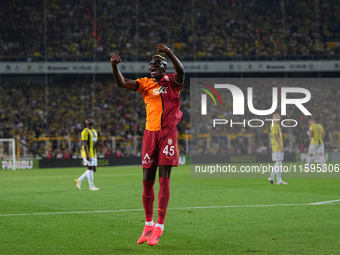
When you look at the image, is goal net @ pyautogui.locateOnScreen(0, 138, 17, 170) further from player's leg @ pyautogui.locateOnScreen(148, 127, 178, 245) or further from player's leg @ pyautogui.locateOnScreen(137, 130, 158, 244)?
player's leg @ pyautogui.locateOnScreen(148, 127, 178, 245)

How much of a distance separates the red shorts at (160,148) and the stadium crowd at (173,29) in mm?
40007

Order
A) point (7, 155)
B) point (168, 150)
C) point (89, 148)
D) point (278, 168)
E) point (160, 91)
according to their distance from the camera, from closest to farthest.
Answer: point (168, 150) → point (160, 91) → point (89, 148) → point (278, 168) → point (7, 155)

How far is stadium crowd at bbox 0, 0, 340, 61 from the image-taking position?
49.8 metres

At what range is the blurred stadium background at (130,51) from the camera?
47156mm

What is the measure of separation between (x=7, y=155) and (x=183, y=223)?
27.1 meters

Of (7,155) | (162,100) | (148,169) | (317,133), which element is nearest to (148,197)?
(148,169)

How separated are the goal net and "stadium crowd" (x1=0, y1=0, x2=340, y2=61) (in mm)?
13418

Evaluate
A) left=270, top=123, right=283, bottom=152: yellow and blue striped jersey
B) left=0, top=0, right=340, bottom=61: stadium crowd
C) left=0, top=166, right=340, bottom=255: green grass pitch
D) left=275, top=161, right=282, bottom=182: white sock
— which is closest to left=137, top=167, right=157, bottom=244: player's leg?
left=0, top=166, right=340, bottom=255: green grass pitch

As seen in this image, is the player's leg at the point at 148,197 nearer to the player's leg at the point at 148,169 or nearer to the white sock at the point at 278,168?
the player's leg at the point at 148,169

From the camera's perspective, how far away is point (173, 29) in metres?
53.4

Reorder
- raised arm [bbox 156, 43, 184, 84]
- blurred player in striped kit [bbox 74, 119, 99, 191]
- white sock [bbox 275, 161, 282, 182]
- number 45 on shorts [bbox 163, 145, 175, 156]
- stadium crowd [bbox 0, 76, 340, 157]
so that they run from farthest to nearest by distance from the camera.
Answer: stadium crowd [bbox 0, 76, 340, 157]
white sock [bbox 275, 161, 282, 182]
blurred player in striped kit [bbox 74, 119, 99, 191]
number 45 on shorts [bbox 163, 145, 175, 156]
raised arm [bbox 156, 43, 184, 84]

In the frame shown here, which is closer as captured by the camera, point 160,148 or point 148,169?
point 160,148

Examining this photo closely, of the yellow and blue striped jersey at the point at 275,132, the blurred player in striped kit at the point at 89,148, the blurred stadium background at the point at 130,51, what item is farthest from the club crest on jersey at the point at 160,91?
the blurred stadium background at the point at 130,51

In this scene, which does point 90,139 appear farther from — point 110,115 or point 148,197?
point 110,115
